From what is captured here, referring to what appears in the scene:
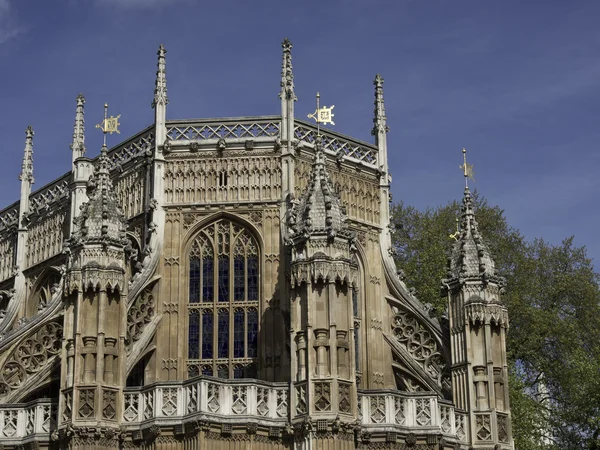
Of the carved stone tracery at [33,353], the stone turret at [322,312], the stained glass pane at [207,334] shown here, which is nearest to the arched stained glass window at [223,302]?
the stained glass pane at [207,334]

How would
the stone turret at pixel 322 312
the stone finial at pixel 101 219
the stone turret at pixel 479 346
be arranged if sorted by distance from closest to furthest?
the stone turret at pixel 322 312 → the stone finial at pixel 101 219 → the stone turret at pixel 479 346

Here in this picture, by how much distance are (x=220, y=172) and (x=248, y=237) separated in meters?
2.45

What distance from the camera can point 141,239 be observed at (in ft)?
133

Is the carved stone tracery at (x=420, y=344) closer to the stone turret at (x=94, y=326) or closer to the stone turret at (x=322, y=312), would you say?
the stone turret at (x=322, y=312)

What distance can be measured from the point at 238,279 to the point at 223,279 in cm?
49

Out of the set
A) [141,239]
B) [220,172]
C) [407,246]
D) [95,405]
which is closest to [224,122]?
[220,172]

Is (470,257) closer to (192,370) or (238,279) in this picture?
(238,279)

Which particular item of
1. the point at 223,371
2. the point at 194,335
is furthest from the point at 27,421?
the point at 223,371

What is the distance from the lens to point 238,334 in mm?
38469

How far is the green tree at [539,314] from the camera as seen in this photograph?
44844 millimetres

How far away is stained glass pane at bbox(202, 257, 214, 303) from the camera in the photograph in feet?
128

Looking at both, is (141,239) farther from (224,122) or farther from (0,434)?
(0,434)

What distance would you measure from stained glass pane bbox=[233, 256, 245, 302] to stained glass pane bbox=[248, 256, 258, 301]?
24cm

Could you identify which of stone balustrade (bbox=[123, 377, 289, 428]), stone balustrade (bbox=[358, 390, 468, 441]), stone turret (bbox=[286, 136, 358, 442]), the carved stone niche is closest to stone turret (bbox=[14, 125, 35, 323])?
stone balustrade (bbox=[123, 377, 289, 428])
